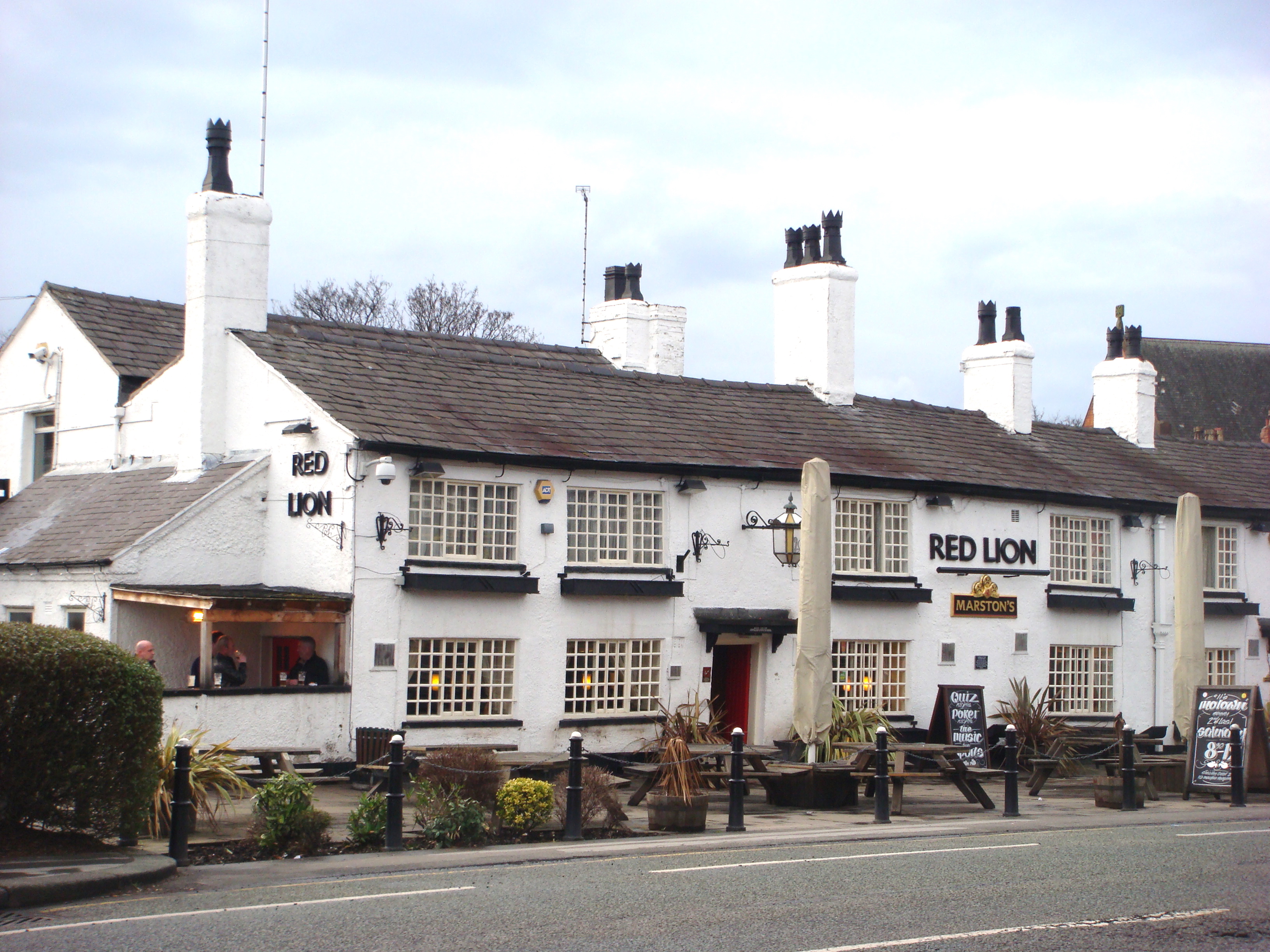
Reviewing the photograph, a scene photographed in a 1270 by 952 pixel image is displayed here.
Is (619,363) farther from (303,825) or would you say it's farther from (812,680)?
(303,825)

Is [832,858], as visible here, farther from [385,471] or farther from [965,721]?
[965,721]

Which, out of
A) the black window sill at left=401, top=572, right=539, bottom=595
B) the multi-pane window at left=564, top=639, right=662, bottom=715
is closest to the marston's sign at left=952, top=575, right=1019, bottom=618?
the multi-pane window at left=564, top=639, right=662, bottom=715

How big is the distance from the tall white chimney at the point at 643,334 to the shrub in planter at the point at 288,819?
15.6 metres

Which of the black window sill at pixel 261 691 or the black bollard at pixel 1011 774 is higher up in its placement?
the black window sill at pixel 261 691

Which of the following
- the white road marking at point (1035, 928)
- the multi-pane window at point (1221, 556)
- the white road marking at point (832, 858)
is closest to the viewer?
the white road marking at point (1035, 928)

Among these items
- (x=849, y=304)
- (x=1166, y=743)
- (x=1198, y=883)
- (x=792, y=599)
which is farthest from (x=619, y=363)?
(x=1198, y=883)

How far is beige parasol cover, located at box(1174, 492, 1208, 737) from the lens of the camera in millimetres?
20578

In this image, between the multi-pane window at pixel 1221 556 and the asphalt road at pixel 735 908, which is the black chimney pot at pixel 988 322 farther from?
the asphalt road at pixel 735 908

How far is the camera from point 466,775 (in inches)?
Result: 535

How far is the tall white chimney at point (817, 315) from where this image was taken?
80.8 ft

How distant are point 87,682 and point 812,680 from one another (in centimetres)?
891

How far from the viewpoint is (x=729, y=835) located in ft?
45.7

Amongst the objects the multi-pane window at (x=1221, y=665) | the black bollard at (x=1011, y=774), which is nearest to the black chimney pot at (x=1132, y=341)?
the multi-pane window at (x=1221, y=665)

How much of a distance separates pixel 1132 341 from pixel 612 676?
49.2 feet
